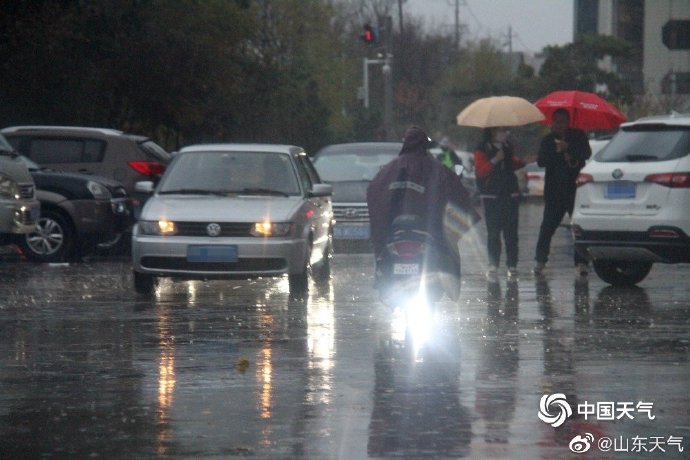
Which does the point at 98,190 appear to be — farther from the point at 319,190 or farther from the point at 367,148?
the point at 319,190

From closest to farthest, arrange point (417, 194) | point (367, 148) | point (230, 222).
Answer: point (417, 194)
point (230, 222)
point (367, 148)

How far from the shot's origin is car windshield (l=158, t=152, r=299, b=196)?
16.3 m

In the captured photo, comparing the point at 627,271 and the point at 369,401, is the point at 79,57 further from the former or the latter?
the point at 369,401

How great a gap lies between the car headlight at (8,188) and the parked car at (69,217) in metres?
1.40

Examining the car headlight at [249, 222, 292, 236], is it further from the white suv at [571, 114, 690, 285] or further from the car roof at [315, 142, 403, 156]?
the car roof at [315, 142, 403, 156]

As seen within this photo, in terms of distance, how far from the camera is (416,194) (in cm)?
1239

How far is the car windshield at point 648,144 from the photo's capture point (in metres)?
15.5

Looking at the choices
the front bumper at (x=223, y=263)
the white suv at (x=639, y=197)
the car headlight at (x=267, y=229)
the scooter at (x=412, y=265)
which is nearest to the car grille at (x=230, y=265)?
the front bumper at (x=223, y=263)

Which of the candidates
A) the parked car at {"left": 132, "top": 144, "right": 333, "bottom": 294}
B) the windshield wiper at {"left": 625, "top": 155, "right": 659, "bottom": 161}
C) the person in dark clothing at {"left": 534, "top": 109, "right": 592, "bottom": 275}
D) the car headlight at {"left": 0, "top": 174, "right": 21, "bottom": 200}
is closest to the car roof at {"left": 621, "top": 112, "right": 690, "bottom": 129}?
the windshield wiper at {"left": 625, "top": 155, "right": 659, "bottom": 161}

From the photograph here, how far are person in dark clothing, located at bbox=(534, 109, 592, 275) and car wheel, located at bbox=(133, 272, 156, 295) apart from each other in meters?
4.99

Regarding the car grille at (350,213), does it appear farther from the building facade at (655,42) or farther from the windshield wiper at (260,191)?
the building facade at (655,42)

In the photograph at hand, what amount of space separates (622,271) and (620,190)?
4.64ft

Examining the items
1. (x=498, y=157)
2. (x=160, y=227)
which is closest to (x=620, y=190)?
(x=498, y=157)

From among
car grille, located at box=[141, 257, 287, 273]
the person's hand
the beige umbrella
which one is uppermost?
the beige umbrella
